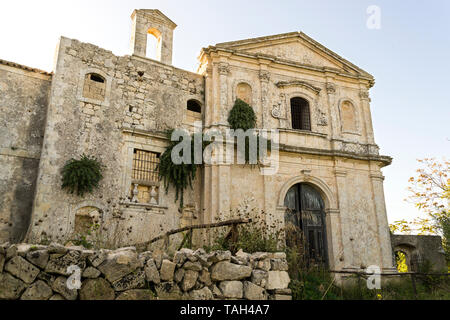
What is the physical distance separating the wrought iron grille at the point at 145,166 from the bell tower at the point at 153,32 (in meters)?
3.96

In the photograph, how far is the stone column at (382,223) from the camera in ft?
47.1

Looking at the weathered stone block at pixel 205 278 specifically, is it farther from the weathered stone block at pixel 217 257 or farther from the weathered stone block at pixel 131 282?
the weathered stone block at pixel 131 282

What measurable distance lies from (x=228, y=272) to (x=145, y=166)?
7035mm

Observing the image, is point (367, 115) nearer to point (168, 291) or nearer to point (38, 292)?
point (168, 291)

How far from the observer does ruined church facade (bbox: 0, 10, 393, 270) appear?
36.8 feet

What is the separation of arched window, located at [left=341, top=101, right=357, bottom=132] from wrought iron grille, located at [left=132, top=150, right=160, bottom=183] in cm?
855

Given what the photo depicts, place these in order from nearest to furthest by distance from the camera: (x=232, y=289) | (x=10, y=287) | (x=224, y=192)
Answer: (x=10, y=287), (x=232, y=289), (x=224, y=192)

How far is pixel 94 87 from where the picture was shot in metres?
12.6

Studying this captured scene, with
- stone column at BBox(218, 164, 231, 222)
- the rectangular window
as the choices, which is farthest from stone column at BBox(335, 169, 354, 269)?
the rectangular window

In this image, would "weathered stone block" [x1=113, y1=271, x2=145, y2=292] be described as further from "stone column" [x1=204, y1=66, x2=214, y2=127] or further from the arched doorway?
the arched doorway

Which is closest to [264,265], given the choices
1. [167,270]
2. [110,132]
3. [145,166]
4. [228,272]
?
[228,272]

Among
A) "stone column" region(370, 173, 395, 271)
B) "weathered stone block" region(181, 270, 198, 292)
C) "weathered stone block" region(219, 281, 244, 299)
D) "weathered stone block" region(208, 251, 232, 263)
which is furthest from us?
"stone column" region(370, 173, 395, 271)
